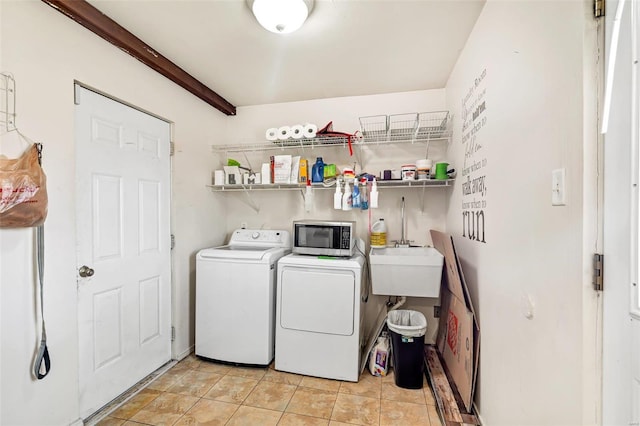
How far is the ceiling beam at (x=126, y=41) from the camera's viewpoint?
1.49 meters

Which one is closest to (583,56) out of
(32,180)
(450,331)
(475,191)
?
(475,191)

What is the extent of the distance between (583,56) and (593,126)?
21cm

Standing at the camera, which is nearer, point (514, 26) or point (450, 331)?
point (514, 26)

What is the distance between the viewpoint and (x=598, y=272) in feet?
2.59

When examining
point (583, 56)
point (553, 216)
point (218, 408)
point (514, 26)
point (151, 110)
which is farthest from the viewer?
point (151, 110)

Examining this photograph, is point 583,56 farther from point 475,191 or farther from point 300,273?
point 300,273

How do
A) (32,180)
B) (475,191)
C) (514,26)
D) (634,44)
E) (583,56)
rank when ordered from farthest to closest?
1. (475,191)
2. (32,180)
3. (514,26)
4. (583,56)
5. (634,44)

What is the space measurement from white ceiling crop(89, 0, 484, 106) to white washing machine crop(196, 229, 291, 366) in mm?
1520

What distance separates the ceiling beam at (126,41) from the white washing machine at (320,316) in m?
1.70

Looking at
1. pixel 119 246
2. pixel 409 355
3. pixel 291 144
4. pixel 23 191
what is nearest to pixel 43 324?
pixel 119 246

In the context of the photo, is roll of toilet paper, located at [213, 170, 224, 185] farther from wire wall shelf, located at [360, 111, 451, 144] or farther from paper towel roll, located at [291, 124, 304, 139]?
wire wall shelf, located at [360, 111, 451, 144]

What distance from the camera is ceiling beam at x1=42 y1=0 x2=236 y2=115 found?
149 cm

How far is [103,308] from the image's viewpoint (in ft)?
5.75

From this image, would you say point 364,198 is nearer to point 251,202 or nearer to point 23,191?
point 251,202
